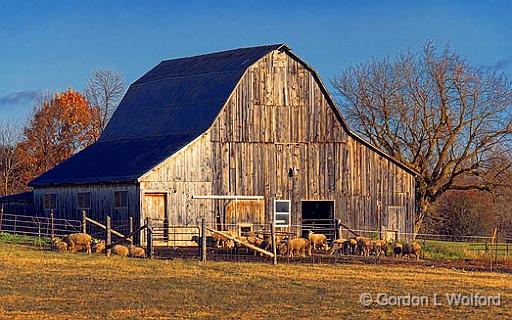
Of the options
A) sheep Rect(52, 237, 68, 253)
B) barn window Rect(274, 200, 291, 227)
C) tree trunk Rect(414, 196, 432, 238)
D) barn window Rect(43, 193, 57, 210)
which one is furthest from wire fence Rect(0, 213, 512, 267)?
tree trunk Rect(414, 196, 432, 238)

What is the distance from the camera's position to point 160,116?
151ft

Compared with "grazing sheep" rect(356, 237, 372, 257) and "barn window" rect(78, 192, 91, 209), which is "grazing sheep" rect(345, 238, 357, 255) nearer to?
"grazing sheep" rect(356, 237, 372, 257)

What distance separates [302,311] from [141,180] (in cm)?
1897

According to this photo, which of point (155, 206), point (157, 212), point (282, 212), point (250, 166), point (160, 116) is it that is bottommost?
point (282, 212)

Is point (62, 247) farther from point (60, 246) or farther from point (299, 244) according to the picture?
point (299, 244)

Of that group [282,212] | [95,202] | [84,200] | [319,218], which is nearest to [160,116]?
[84,200]

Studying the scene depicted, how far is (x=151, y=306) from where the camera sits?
21.2 m

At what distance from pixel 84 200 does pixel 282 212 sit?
26.1 ft

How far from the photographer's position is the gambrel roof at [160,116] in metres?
41.8

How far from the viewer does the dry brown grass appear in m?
20.6

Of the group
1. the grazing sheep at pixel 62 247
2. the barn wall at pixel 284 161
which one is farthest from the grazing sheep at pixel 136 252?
the barn wall at pixel 284 161

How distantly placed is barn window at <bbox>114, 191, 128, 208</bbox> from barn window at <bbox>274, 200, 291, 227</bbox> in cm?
585

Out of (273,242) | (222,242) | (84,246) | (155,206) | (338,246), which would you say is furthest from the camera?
(155,206)

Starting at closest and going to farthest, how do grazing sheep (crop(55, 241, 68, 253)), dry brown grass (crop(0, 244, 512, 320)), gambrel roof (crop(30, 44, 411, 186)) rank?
dry brown grass (crop(0, 244, 512, 320)) → grazing sheep (crop(55, 241, 68, 253)) → gambrel roof (crop(30, 44, 411, 186))
